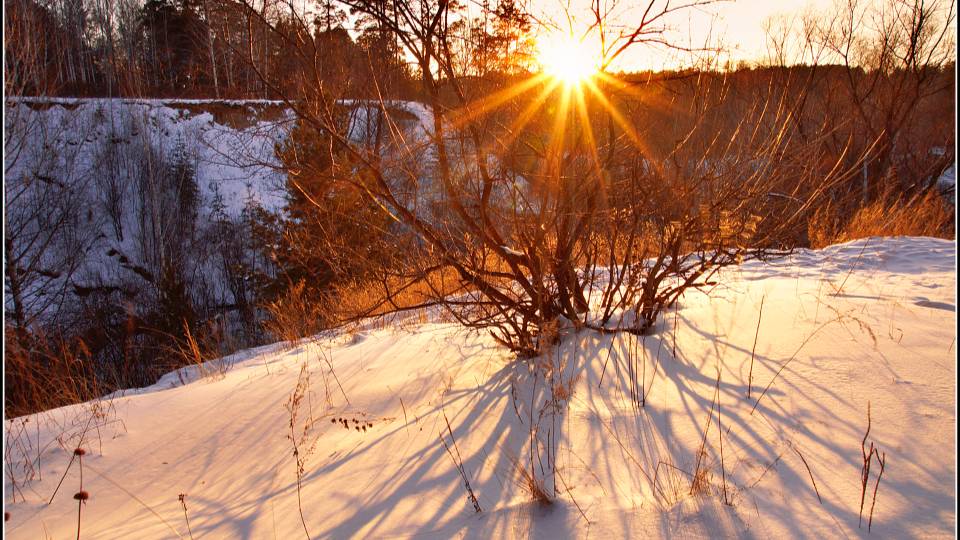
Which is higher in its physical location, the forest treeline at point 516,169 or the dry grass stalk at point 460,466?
the forest treeline at point 516,169

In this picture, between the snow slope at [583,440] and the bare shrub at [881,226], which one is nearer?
the snow slope at [583,440]

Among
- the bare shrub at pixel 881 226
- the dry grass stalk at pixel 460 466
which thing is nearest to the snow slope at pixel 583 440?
the dry grass stalk at pixel 460 466

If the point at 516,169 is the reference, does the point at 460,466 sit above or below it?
below

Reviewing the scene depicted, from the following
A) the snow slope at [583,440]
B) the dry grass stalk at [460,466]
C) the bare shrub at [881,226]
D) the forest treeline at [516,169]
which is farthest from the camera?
the bare shrub at [881,226]

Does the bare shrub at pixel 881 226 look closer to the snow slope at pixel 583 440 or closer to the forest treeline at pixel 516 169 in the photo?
the forest treeline at pixel 516 169

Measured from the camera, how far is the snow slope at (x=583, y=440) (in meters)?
1.38

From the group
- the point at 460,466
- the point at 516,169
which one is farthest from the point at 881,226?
the point at 460,466

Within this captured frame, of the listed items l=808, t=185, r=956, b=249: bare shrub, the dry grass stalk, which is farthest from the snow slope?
l=808, t=185, r=956, b=249: bare shrub

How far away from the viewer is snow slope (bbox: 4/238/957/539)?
1.38m

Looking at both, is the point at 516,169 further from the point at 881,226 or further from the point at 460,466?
the point at 881,226

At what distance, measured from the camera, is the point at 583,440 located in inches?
73.3

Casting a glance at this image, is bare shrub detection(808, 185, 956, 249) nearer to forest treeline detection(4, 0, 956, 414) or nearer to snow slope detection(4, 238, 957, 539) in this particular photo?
forest treeline detection(4, 0, 956, 414)

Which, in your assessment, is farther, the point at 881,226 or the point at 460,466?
the point at 881,226

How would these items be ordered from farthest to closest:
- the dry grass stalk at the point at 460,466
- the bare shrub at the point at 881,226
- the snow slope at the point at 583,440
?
the bare shrub at the point at 881,226
the dry grass stalk at the point at 460,466
the snow slope at the point at 583,440
